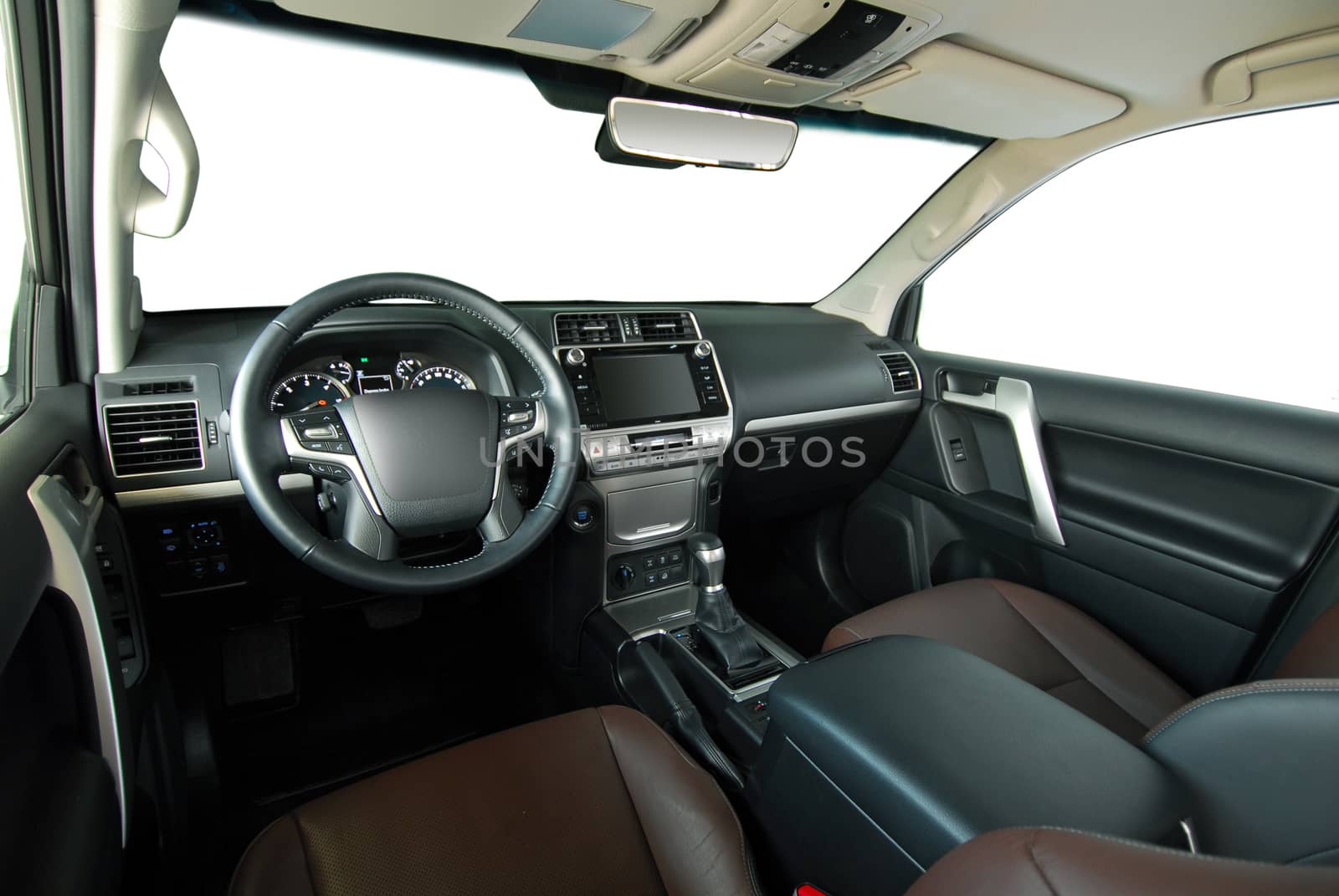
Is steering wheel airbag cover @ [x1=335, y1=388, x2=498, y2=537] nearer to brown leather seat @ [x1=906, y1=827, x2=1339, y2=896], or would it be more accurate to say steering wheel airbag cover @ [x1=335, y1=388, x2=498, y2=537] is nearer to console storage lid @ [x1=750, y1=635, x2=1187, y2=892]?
console storage lid @ [x1=750, y1=635, x2=1187, y2=892]

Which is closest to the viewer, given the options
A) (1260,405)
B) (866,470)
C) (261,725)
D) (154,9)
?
(154,9)

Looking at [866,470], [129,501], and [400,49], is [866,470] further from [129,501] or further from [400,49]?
[129,501]

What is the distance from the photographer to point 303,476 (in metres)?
1.50

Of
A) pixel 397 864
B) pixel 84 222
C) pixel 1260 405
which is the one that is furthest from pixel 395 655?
pixel 1260 405

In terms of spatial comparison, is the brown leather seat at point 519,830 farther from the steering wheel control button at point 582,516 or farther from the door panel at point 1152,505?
the door panel at point 1152,505

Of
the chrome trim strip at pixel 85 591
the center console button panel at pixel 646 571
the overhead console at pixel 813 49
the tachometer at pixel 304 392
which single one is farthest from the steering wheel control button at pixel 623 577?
the overhead console at pixel 813 49

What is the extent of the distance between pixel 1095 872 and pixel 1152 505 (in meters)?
1.71

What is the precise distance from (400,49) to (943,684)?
1961mm

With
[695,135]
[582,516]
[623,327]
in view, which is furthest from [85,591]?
[695,135]

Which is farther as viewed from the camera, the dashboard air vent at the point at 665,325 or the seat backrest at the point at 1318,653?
the dashboard air vent at the point at 665,325

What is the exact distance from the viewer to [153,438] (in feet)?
4.58

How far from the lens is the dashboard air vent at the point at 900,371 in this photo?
245cm

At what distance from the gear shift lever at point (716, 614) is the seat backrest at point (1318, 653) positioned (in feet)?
3.62

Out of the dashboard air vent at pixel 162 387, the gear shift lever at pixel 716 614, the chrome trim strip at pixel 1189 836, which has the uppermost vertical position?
the dashboard air vent at pixel 162 387
